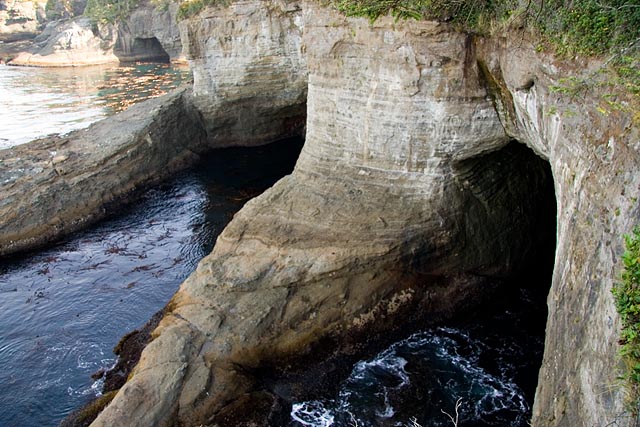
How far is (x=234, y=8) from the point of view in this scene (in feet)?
73.9

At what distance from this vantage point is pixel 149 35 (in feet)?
173

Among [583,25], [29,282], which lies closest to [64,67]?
[29,282]

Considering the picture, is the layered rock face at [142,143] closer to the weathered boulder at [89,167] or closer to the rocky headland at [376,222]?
the weathered boulder at [89,167]

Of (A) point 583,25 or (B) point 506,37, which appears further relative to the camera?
(B) point 506,37

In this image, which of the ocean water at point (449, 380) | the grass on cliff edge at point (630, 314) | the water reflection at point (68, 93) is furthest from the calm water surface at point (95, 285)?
the water reflection at point (68, 93)

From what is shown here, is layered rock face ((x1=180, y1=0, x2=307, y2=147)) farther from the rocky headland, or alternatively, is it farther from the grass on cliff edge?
the grass on cliff edge

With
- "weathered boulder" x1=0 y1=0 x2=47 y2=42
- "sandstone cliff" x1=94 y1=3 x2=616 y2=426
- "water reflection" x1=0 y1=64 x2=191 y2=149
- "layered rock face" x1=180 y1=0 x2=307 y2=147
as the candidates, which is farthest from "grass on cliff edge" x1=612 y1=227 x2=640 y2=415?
"weathered boulder" x1=0 y1=0 x2=47 y2=42

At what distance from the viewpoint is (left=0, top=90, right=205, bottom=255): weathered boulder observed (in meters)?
18.2

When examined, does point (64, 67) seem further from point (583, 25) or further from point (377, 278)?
point (583, 25)

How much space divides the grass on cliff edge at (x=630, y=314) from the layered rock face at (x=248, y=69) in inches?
750

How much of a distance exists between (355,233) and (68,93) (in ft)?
118

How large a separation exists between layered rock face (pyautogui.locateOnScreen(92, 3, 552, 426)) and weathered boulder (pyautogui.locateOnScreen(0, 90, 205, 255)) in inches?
365

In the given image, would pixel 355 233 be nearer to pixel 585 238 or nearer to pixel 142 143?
pixel 585 238

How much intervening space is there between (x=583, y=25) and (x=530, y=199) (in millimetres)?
6367
